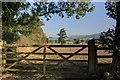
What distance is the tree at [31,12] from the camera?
1561 centimetres

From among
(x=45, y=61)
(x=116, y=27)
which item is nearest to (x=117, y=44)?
(x=116, y=27)

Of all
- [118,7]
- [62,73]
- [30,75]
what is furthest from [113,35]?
[30,75]

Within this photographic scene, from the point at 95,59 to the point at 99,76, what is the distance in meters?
1.78

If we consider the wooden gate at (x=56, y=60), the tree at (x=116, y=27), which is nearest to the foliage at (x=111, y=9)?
the tree at (x=116, y=27)

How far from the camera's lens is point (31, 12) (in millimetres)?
16375

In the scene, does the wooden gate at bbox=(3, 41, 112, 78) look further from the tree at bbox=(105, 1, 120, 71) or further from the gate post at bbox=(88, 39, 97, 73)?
the tree at bbox=(105, 1, 120, 71)

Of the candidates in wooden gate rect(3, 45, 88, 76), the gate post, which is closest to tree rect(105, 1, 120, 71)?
the gate post

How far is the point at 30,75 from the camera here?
13469mm

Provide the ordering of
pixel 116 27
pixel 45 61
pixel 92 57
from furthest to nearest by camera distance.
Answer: pixel 45 61, pixel 92 57, pixel 116 27

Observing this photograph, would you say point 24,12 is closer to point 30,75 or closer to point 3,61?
point 3,61

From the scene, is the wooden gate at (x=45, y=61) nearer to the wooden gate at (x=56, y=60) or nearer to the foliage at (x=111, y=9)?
the wooden gate at (x=56, y=60)

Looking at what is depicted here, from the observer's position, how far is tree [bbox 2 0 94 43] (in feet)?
51.2

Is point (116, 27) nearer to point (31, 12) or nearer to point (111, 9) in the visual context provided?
point (111, 9)

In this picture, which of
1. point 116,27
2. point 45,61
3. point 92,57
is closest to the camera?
point 116,27
